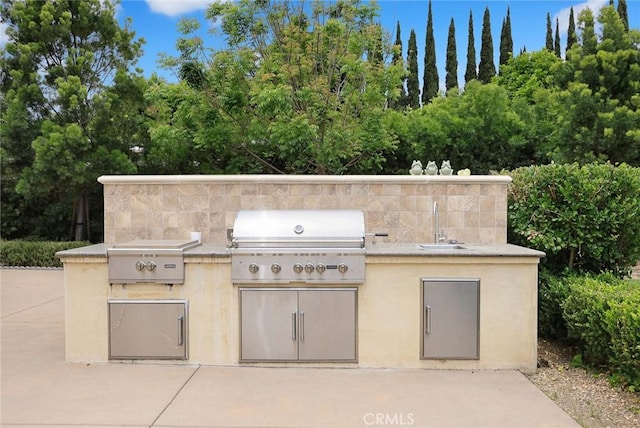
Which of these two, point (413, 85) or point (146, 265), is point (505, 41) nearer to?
point (413, 85)

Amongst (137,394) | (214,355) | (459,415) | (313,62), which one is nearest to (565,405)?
(459,415)

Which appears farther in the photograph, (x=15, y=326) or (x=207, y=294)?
(x=15, y=326)

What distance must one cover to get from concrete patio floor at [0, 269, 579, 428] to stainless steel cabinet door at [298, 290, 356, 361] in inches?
5.4

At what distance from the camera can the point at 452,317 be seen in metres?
3.67

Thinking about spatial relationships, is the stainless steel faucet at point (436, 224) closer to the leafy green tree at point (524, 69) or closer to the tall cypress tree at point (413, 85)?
the tall cypress tree at point (413, 85)

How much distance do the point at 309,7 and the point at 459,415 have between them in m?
9.77

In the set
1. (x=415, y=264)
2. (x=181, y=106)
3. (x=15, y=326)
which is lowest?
(x=15, y=326)

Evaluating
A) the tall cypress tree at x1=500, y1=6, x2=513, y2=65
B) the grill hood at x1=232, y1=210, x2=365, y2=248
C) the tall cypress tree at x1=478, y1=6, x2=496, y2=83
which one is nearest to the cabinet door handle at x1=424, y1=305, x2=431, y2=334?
the grill hood at x1=232, y1=210, x2=365, y2=248

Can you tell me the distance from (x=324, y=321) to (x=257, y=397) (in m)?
0.76

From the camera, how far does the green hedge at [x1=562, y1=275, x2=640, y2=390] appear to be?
3.09 m

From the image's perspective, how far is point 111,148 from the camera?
405 inches

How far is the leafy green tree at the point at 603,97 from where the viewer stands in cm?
999

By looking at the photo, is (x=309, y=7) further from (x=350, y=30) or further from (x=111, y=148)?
(x=111, y=148)

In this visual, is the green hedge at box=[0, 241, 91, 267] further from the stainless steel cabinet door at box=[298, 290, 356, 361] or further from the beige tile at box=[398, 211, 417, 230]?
the stainless steel cabinet door at box=[298, 290, 356, 361]
